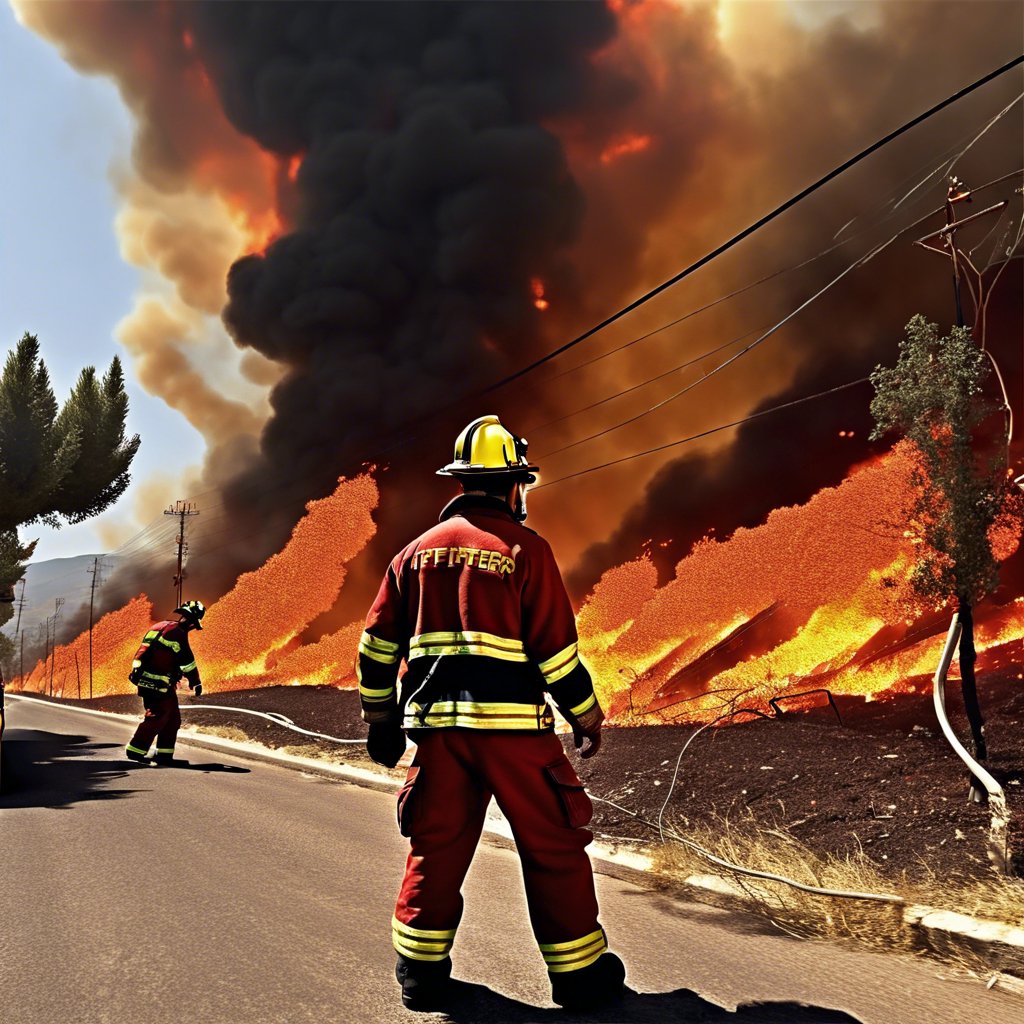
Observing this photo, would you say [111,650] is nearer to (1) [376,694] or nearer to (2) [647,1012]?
(1) [376,694]

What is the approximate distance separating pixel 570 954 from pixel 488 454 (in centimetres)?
159

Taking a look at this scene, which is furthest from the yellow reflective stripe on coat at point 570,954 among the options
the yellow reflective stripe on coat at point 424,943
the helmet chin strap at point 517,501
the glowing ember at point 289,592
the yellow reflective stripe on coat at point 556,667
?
the glowing ember at point 289,592

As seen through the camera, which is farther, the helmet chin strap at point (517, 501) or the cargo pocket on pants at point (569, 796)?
the helmet chin strap at point (517, 501)

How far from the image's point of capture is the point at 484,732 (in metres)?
2.67

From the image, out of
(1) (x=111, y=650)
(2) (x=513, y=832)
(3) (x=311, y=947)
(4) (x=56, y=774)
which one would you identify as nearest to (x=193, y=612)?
(4) (x=56, y=774)

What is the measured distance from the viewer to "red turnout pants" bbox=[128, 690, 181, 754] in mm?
9062

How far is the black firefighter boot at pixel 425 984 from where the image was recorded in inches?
102

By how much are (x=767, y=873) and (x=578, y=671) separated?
1869mm

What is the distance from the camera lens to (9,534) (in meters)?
20.8

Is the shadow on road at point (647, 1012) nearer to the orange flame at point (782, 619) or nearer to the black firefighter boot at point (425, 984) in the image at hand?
the black firefighter boot at point (425, 984)

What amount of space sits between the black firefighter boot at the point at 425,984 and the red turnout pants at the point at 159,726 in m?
7.23

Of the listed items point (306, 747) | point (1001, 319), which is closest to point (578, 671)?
point (306, 747)

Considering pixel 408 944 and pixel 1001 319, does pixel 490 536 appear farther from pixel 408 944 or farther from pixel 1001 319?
pixel 1001 319

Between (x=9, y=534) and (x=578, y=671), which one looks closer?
(x=578, y=671)
